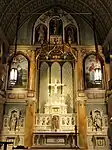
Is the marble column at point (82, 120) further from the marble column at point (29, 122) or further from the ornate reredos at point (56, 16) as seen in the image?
the ornate reredos at point (56, 16)

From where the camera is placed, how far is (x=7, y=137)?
13.4 metres

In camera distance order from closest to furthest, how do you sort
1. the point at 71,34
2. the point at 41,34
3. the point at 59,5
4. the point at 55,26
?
the point at 41,34
the point at 71,34
the point at 55,26
the point at 59,5

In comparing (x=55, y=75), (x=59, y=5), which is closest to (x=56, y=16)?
(x=59, y=5)

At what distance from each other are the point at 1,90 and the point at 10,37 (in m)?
4.08

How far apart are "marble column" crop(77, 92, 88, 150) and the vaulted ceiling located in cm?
433

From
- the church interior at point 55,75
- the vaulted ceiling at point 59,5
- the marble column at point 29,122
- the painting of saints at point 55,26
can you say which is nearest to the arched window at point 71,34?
the church interior at point 55,75

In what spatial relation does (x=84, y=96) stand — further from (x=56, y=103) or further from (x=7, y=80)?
(x=7, y=80)

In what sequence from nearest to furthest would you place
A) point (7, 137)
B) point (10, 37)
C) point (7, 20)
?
point (7, 137), point (7, 20), point (10, 37)

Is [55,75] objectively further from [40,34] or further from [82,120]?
[82,120]

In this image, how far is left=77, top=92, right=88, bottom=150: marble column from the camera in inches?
514

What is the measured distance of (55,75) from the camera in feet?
50.0

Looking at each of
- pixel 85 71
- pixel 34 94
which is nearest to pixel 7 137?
pixel 34 94

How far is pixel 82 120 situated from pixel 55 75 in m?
3.57

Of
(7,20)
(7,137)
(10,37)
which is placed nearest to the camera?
(7,137)
